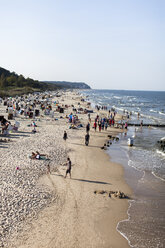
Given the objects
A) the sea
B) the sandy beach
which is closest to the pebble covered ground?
the sandy beach

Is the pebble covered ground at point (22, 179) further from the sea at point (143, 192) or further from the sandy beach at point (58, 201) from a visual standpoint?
the sea at point (143, 192)

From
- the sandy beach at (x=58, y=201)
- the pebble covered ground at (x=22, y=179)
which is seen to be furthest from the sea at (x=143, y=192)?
the pebble covered ground at (x=22, y=179)

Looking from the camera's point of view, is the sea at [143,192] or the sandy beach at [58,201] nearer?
the sandy beach at [58,201]

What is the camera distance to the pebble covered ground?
7770mm

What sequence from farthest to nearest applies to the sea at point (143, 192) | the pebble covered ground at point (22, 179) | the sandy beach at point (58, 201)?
the pebble covered ground at point (22, 179) → the sea at point (143, 192) → the sandy beach at point (58, 201)

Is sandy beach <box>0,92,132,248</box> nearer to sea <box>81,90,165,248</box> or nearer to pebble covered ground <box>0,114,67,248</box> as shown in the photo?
pebble covered ground <box>0,114,67,248</box>

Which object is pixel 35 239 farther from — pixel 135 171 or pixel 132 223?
pixel 135 171

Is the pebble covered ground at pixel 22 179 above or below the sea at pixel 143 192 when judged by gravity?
above

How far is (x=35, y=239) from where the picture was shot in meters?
6.96

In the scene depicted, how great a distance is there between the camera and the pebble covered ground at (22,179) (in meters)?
7.77

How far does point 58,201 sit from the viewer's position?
30.7 feet

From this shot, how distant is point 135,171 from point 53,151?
570cm

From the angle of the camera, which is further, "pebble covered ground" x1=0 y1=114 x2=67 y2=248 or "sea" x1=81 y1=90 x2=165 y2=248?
"pebble covered ground" x1=0 y1=114 x2=67 y2=248

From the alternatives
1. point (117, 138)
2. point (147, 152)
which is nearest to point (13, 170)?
point (147, 152)
